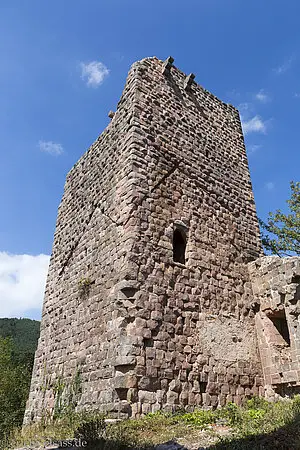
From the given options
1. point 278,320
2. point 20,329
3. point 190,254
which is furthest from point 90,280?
point 20,329

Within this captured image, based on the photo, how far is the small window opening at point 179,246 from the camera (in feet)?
27.3

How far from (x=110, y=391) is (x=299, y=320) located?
4.37 meters

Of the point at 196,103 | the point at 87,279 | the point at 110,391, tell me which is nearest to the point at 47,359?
the point at 87,279

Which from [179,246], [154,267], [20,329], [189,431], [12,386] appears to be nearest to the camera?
[189,431]

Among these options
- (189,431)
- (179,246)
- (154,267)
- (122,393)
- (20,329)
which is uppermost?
(20,329)

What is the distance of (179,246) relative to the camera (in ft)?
27.9

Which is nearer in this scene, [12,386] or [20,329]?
[12,386]

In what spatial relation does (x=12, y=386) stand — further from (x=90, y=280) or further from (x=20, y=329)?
(x=20, y=329)

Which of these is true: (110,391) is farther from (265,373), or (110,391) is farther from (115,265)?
(265,373)

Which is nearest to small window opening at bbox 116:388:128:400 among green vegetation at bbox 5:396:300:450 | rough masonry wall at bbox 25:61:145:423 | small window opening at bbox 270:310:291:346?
rough masonry wall at bbox 25:61:145:423

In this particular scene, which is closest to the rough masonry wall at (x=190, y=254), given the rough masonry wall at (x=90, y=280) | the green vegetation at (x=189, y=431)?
the rough masonry wall at (x=90, y=280)

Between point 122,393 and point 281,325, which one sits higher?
point 281,325

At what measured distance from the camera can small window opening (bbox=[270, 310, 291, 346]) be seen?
346 inches

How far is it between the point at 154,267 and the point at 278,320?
3.68 meters
